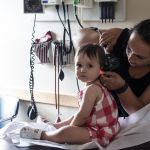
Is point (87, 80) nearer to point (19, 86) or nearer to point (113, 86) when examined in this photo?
point (113, 86)

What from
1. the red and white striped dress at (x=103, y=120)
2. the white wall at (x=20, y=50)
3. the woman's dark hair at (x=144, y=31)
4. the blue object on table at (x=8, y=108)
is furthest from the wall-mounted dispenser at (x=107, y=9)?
the blue object on table at (x=8, y=108)

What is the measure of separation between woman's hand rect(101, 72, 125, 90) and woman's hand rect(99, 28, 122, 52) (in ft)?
0.67

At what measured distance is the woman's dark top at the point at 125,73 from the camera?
1.31 metres

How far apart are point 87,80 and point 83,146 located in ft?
0.88

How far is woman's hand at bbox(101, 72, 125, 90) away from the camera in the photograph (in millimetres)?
1188

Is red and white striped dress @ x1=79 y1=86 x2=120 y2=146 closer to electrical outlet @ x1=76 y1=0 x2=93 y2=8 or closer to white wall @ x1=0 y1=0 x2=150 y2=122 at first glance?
electrical outlet @ x1=76 y1=0 x2=93 y2=8

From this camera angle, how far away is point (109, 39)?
137 centimetres

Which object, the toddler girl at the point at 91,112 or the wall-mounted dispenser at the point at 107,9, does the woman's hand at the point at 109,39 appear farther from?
the wall-mounted dispenser at the point at 107,9

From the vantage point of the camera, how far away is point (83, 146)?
1075 millimetres

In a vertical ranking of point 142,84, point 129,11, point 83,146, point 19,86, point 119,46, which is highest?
point 129,11

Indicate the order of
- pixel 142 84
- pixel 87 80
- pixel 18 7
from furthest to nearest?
1. pixel 18 7
2. pixel 142 84
3. pixel 87 80

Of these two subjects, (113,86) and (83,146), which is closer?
(83,146)

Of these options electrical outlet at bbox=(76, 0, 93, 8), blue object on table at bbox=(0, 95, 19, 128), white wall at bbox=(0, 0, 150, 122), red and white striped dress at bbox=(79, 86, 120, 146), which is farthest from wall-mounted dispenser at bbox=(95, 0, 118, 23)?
blue object on table at bbox=(0, 95, 19, 128)

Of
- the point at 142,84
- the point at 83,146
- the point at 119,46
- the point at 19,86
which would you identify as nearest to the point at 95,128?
the point at 83,146
